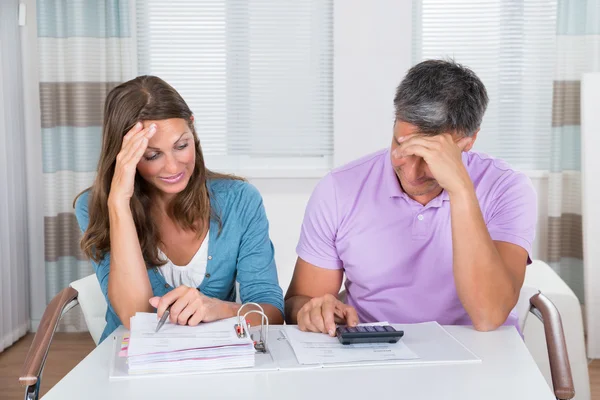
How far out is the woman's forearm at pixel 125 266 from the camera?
181 cm

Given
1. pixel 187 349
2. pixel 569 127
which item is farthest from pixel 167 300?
pixel 569 127

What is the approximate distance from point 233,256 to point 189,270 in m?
0.13

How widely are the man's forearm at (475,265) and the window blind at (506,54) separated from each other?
265cm

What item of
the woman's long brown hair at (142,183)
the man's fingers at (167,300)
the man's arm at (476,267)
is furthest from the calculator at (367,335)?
the woman's long brown hair at (142,183)

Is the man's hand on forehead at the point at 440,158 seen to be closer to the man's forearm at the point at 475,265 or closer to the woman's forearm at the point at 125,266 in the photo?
the man's forearm at the point at 475,265

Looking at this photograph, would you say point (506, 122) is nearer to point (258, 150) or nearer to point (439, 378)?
point (258, 150)

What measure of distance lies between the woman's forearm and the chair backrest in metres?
0.23

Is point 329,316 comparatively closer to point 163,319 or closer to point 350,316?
point 350,316

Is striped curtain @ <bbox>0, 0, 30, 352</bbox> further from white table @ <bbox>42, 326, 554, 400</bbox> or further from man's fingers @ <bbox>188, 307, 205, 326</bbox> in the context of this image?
white table @ <bbox>42, 326, 554, 400</bbox>

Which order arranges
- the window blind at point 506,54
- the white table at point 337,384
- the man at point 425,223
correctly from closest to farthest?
the white table at point 337,384 < the man at point 425,223 < the window blind at point 506,54

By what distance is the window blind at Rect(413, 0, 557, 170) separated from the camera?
4133 millimetres

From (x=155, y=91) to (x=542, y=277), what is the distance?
6.57ft

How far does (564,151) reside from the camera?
4008 mm

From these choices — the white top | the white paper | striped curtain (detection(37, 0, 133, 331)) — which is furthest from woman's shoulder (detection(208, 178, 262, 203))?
striped curtain (detection(37, 0, 133, 331))
